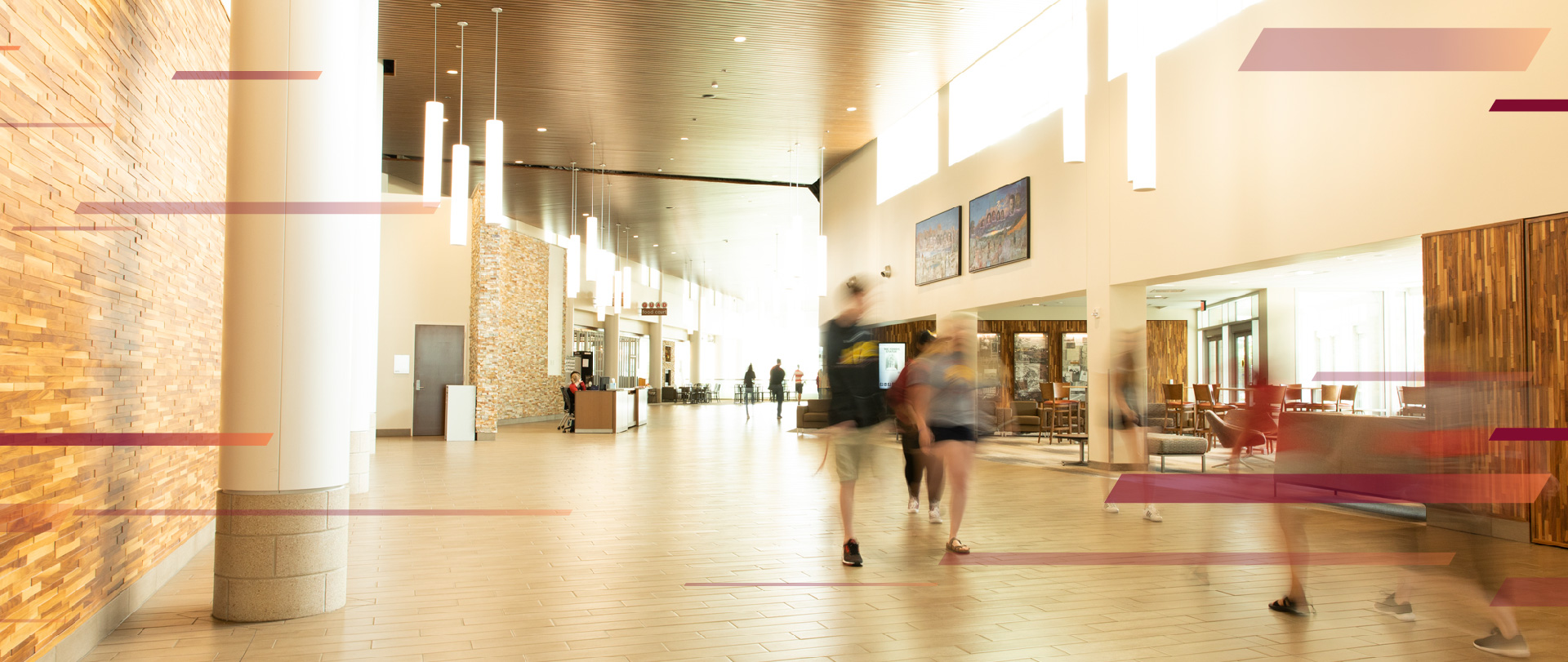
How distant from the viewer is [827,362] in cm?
481

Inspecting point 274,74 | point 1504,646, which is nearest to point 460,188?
point 274,74

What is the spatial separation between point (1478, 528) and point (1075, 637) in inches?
60.8

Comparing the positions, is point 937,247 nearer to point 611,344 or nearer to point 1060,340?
point 1060,340

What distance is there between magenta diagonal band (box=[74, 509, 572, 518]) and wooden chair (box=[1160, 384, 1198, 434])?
10922 millimetres

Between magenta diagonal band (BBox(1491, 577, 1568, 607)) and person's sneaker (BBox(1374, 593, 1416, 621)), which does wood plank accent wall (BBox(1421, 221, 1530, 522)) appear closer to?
magenta diagonal band (BBox(1491, 577, 1568, 607))

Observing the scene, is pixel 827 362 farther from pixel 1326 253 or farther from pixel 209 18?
pixel 1326 253

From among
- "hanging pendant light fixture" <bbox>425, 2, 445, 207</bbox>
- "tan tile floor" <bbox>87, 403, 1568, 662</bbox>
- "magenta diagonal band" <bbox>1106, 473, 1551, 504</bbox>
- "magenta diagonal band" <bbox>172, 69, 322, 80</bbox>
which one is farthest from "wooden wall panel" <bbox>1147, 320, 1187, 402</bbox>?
"magenta diagonal band" <bbox>172, 69, 322, 80</bbox>

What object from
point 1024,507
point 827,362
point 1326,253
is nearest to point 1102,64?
point 1326,253

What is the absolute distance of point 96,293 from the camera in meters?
3.29

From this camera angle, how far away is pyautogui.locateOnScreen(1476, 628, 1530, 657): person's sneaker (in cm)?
323

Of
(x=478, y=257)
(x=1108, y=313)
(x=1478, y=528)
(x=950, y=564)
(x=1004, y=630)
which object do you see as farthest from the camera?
(x=478, y=257)

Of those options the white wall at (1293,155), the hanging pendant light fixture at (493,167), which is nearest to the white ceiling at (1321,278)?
the white wall at (1293,155)

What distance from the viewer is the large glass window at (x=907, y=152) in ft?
45.8

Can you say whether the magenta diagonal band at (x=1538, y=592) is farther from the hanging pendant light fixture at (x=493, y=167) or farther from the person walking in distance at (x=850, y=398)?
the hanging pendant light fixture at (x=493, y=167)
